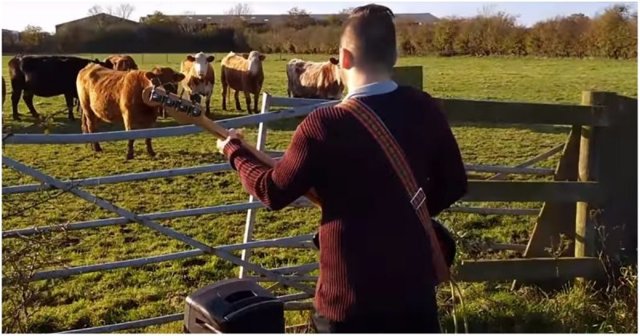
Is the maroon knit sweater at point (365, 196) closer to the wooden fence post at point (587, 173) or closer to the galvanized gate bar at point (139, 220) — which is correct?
the galvanized gate bar at point (139, 220)

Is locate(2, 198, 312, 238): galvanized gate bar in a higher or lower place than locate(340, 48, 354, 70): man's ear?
lower

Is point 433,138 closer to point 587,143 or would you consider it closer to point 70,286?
point 587,143

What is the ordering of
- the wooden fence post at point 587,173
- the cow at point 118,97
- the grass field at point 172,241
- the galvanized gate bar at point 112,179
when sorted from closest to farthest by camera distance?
1. the galvanized gate bar at point 112,179
2. the grass field at point 172,241
3. the wooden fence post at point 587,173
4. the cow at point 118,97

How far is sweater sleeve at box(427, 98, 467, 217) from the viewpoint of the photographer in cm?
248

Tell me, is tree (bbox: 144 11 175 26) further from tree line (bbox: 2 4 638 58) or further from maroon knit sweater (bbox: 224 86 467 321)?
maroon knit sweater (bbox: 224 86 467 321)

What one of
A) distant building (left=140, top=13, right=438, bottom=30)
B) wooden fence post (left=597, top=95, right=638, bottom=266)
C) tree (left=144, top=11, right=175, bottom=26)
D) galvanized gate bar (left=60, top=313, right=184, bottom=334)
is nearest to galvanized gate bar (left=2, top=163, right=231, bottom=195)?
galvanized gate bar (left=60, top=313, right=184, bottom=334)

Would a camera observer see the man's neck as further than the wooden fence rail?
No

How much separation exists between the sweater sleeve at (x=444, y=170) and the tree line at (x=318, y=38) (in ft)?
51.5

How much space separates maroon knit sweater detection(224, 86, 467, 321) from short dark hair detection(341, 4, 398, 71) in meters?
0.11

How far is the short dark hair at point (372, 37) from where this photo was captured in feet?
7.71

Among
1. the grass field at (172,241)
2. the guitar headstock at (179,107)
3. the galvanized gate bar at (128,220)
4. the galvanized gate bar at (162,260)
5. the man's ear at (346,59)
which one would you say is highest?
the man's ear at (346,59)

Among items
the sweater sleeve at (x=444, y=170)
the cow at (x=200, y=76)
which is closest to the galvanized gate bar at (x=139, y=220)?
the sweater sleeve at (x=444, y=170)

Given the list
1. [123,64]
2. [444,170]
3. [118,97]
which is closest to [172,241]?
[444,170]

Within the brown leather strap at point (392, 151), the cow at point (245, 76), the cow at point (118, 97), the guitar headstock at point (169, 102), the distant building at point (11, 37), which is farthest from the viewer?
the cow at point (245, 76)
